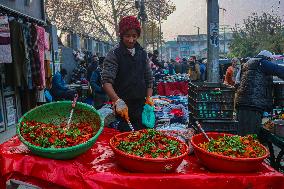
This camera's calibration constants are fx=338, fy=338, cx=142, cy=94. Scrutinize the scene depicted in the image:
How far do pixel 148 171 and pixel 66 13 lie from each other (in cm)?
4177

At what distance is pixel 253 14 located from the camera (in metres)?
55.6

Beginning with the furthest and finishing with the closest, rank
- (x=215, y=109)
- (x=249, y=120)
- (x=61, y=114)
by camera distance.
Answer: (x=249, y=120) < (x=215, y=109) < (x=61, y=114)

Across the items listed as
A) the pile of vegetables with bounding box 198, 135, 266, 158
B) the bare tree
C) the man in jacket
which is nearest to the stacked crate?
the pile of vegetables with bounding box 198, 135, 266, 158

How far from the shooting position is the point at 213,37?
862cm

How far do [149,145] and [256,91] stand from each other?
3.13 meters

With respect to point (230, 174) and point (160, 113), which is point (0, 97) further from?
point (230, 174)

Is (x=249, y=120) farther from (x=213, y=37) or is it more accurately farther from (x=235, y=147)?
(x=213, y=37)

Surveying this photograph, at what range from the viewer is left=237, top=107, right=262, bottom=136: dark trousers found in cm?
565

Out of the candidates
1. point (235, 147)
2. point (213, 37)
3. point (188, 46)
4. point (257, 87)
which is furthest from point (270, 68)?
point (188, 46)

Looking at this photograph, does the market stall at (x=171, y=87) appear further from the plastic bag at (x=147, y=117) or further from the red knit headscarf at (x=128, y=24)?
the red knit headscarf at (x=128, y=24)

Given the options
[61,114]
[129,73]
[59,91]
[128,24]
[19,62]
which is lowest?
[59,91]

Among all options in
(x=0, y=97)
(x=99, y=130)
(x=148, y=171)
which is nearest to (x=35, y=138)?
(x=99, y=130)

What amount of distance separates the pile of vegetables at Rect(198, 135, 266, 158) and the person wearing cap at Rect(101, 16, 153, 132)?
1.20m

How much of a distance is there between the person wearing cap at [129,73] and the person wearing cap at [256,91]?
1.97 meters
